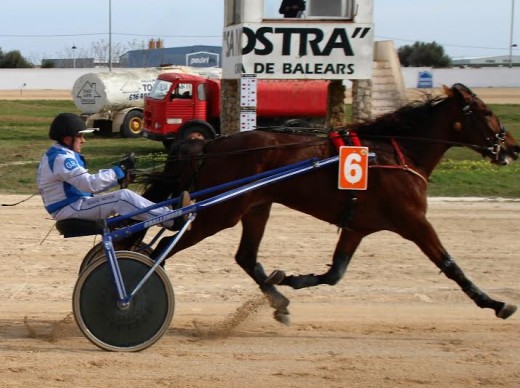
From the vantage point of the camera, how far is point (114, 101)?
25.6m

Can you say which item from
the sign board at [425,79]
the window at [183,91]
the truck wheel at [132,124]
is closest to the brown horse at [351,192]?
the window at [183,91]

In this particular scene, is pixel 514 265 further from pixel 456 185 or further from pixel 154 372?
pixel 456 185

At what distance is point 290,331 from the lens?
20.3 feet

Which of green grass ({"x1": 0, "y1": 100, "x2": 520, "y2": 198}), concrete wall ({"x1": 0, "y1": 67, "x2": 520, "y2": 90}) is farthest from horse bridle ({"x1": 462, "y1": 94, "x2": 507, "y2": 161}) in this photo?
concrete wall ({"x1": 0, "y1": 67, "x2": 520, "y2": 90})

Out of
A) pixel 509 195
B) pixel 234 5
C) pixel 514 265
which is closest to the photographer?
pixel 514 265

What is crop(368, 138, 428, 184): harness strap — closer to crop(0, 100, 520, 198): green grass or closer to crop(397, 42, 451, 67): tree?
crop(0, 100, 520, 198): green grass

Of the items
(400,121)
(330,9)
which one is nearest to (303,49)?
(330,9)

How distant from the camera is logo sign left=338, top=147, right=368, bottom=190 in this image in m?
6.02

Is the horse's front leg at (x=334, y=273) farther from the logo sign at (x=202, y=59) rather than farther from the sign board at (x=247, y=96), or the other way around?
the logo sign at (x=202, y=59)

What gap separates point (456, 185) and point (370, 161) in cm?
780

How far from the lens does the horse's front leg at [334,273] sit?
6324mm

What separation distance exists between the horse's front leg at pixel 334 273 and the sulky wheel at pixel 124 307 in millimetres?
1002

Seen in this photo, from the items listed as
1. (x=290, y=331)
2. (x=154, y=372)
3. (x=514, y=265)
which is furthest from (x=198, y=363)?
(x=514, y=265)

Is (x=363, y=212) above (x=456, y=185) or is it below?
above
